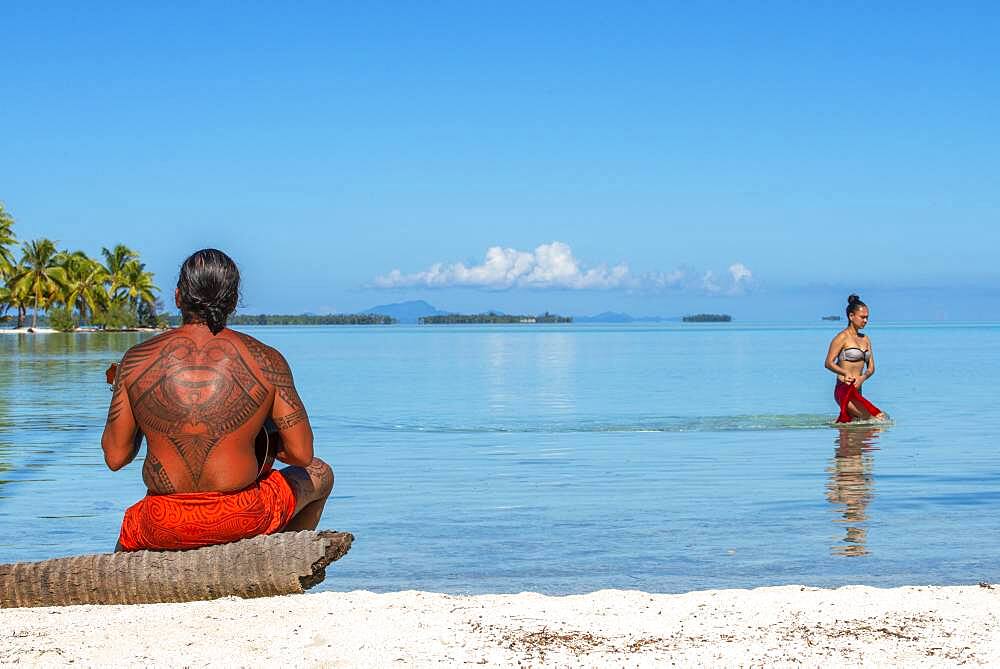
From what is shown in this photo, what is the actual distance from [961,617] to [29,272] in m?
98.4

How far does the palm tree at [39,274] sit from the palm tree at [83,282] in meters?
1.77

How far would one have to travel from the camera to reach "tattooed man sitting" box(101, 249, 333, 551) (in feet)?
18.8

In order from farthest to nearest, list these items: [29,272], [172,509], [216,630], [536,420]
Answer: [29,272] → [536,420] → [172,509] → [216,630]

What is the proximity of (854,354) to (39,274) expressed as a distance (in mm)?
88943

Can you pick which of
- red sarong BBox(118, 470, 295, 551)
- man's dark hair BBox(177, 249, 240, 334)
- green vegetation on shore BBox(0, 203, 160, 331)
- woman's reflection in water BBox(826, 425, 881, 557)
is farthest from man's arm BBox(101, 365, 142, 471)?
green vegetation on shore BBox(0, 203, 160, 331)

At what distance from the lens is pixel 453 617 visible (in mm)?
5695

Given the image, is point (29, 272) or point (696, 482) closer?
point (696, 482)

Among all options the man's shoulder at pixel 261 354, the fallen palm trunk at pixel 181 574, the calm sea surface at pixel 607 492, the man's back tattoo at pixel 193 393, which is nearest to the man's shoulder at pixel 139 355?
the man's back tattoo at pixel 193 393

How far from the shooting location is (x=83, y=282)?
104 metres

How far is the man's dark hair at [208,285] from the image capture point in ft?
18.6

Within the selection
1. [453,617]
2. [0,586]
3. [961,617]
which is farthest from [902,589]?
[0,586]

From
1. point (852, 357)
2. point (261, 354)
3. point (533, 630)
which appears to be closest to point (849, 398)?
point (852, 357)

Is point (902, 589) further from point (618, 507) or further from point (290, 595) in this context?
point (618, 507)

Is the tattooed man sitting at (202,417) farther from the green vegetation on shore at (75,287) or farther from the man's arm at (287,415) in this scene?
the green vegetation on shore at (75,287)
